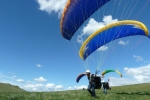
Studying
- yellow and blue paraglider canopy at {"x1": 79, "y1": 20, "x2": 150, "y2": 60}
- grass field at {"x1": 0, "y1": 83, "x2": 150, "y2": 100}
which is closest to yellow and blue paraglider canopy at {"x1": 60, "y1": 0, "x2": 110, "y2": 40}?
yellow and blue paraglider canopy at {"x1": 79, "y1": 20, "x2": 150, "y2": 60}

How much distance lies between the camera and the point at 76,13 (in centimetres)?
1664

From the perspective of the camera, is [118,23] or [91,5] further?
[118,23]

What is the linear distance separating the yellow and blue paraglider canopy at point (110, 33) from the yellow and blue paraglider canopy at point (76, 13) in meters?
1.72

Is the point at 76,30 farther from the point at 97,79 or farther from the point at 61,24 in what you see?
the point at 97,79

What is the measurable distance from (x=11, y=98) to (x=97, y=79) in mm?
6348

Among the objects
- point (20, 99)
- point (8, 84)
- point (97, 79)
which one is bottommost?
point (20, 99)

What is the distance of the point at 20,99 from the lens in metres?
10.9

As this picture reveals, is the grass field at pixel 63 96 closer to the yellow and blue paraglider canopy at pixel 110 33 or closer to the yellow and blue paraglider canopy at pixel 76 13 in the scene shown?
the yellow and blue paraglider canopy at pixel 110 33

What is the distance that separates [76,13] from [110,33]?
4.40 m

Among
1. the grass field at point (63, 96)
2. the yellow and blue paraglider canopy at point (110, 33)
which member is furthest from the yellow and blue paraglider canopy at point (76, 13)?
the grass field at point (63, 96)

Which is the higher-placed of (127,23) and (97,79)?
(127,23)

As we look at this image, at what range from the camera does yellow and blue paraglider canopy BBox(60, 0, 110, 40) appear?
1540cm

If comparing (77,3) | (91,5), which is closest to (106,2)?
(91,5)

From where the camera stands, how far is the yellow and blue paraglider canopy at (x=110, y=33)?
58.1 feet
